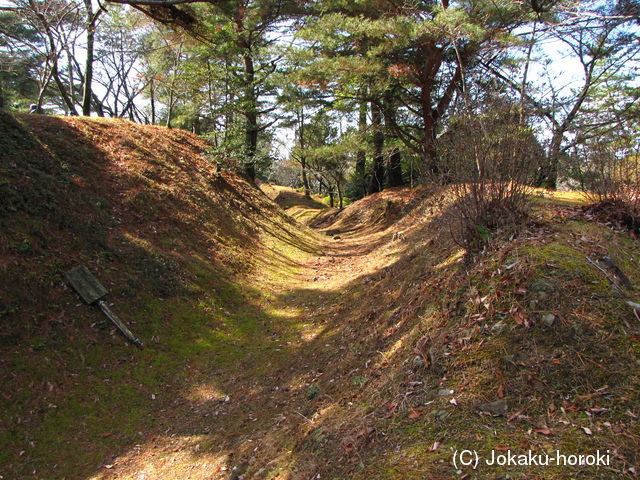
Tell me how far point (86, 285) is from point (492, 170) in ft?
21.1

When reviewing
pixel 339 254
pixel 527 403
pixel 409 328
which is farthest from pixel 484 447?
pixel 339 254

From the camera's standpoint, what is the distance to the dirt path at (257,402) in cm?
410

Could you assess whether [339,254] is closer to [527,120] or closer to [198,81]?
[198,81]

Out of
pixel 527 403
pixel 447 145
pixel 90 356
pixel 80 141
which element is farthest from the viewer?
pixel 80 141

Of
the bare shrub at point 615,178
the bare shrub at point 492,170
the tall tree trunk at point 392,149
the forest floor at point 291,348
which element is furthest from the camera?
the tall tree trunk at point 392,149

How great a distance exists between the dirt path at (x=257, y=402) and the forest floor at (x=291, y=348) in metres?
0.03

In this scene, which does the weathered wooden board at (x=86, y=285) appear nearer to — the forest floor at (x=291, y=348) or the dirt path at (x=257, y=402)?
the forest floor at (x=291, y=348)

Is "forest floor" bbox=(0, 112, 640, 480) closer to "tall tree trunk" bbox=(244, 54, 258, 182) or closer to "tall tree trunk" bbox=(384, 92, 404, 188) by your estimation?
"tall tree trunk" bbox=(244, 54, 258, 182)

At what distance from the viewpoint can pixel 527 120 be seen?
439 centimetres

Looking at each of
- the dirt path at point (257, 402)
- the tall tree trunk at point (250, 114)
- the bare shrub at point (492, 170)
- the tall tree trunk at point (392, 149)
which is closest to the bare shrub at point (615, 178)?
the bare shrub at point (492, 170)

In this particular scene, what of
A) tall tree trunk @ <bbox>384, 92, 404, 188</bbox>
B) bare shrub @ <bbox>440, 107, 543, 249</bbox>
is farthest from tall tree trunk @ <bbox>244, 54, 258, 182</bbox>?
bare shrub @ <bbox>440, 107, 543, 249</bbox>

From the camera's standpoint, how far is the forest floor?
2873 mm

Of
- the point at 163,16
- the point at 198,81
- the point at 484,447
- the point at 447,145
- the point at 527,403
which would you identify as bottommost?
the point at 484,447

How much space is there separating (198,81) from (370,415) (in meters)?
13.3
